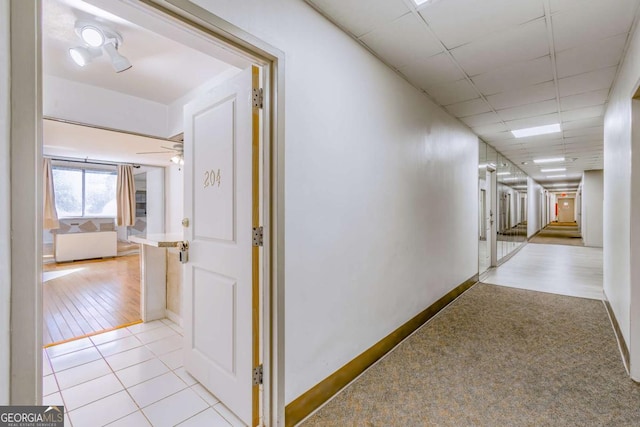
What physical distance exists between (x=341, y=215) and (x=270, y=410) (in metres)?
1.36

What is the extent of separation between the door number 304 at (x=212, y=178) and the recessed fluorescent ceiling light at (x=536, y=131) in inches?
208

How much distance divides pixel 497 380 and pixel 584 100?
369cm

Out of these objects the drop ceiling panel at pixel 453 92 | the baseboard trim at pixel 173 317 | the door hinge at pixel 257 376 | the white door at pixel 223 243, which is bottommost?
the baseboard trim at pixel 173 317

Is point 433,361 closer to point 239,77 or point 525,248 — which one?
point 239,77

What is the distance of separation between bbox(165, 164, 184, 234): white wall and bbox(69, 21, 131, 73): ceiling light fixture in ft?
10.4

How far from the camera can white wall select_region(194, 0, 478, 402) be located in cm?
179

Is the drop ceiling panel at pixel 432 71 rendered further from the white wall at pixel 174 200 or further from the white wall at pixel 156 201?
the white wall at pixel 156 201

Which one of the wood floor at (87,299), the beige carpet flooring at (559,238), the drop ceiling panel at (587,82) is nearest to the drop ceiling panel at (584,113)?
the drop ceiling panel at (587,82)

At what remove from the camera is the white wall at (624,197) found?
7.45ft

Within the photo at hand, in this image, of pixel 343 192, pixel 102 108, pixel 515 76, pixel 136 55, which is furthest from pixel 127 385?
pixel 515 76

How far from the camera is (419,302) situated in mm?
3246

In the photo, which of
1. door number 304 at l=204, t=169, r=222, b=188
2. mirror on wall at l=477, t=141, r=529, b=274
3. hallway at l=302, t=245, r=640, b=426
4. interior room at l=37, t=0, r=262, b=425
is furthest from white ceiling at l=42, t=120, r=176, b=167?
mirror on wall at l=477, t=141, r=529, b=274

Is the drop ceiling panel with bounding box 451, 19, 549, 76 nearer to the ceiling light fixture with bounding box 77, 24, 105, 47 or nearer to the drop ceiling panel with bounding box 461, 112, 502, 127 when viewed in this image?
the drop ceiling panel with bounding box 461, 112, 502, 127

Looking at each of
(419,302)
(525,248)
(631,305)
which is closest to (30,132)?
(419,302)
